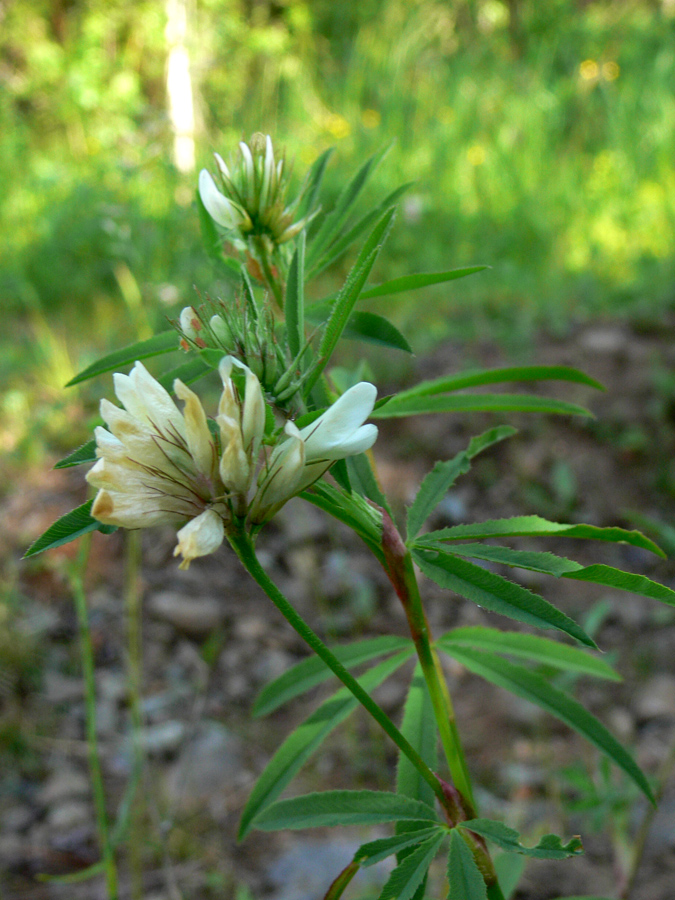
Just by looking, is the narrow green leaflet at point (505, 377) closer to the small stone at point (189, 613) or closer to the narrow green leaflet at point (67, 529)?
the narrow green leaflet at point (67, 529)

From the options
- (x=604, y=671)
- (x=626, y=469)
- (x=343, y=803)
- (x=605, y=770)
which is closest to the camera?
(x=343, y=803)

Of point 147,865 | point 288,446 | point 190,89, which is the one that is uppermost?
point 190,89

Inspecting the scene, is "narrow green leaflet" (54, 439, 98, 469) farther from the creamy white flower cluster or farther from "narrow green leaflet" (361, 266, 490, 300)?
"narrow green leaflet" (361, 266, 490, 300)

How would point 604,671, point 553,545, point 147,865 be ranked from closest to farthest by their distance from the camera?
point 604,671 < point 147,865 < point 553,545

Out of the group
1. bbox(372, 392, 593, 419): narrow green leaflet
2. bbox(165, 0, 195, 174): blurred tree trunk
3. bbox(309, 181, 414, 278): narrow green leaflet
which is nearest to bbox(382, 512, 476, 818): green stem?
bbox(372, 392, 593, 419): narrow green leaflet

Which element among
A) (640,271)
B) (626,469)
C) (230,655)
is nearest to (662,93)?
(640,271)

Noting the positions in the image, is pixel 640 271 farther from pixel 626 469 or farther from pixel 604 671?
pixel 604 671

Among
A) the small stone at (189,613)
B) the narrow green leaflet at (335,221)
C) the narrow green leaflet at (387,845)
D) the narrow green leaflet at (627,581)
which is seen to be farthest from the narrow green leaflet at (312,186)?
the small stone at (189,613)
